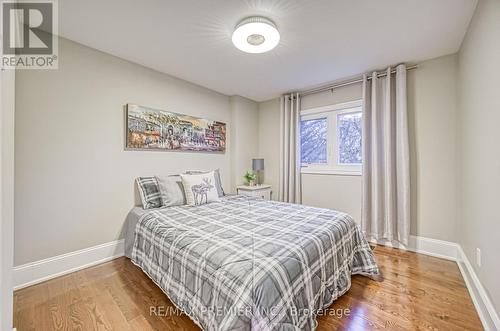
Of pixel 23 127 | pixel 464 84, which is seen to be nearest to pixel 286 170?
pixel 464 84

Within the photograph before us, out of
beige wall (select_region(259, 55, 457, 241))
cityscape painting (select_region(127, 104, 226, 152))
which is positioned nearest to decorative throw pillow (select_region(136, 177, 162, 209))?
cityscape painting (select_region(127, 104, 226, 152))

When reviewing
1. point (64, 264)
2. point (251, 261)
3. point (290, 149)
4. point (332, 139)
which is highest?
point (332, 139)

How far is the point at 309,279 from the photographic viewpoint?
1.39 m

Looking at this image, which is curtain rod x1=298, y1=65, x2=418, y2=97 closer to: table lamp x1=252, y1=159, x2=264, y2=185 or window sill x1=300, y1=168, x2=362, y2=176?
window sill x1=300, y1=168, x2=362, y2=176

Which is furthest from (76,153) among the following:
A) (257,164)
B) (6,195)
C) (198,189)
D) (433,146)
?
(433,146)

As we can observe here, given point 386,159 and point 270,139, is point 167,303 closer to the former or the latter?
point 386,159

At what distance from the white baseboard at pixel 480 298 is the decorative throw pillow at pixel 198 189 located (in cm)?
255

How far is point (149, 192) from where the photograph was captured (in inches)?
101

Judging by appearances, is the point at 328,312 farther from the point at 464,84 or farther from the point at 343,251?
the point at 464,84

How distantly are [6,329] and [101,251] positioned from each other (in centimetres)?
120

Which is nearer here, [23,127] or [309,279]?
[309,279]

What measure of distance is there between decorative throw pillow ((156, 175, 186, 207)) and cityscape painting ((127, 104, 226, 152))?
1.71ft

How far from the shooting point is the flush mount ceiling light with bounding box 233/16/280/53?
5.91ft

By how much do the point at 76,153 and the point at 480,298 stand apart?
149 inches
